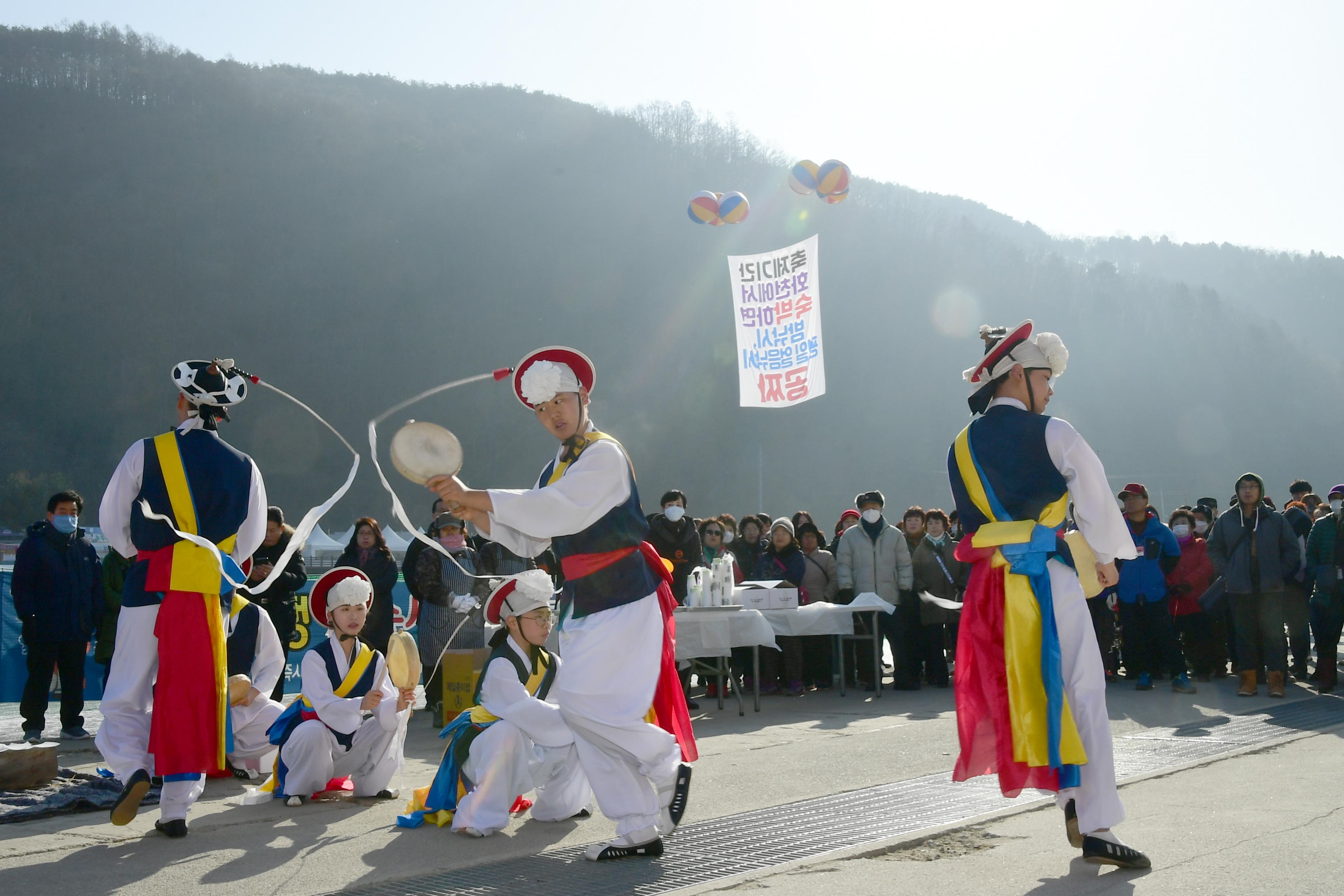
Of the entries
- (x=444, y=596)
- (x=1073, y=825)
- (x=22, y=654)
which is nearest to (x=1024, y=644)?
(x=1073, y=825)

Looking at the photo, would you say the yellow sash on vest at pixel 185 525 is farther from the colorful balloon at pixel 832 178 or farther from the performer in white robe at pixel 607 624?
the colorful balloon at pixel 832 178

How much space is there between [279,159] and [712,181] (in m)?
34.0

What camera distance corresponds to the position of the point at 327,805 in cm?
562

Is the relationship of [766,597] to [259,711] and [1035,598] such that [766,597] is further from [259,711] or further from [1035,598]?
[1035,598]

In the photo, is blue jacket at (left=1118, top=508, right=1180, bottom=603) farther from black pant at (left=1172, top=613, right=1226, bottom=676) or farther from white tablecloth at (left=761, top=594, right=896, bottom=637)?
white tablecloth at (left=761, top=594, right=896, bottom=637)

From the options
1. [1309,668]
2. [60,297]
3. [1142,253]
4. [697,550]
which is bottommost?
[1309,668]

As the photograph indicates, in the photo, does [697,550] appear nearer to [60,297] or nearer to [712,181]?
[60,297]

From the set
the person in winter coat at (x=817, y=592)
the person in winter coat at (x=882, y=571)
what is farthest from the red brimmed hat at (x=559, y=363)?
the person in winter coat at (x=817, y=592)

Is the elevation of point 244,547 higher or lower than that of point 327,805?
higher

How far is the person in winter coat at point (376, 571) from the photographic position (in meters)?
9.00

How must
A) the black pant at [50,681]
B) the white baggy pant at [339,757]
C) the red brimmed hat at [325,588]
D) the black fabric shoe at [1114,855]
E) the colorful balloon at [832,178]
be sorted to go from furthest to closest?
the colorful balloon at [832,178] < the black pant at [50,681] < the red brimmed hat at [325,588] < the white baggy pant at [339,757] < the black fabric shoe at [1114,855]

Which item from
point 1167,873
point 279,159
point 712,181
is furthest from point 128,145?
point 1167,873

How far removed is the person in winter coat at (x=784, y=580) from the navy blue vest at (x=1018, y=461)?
252 inches

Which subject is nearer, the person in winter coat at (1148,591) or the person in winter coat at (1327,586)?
the person in winter coat at (1327,586)
